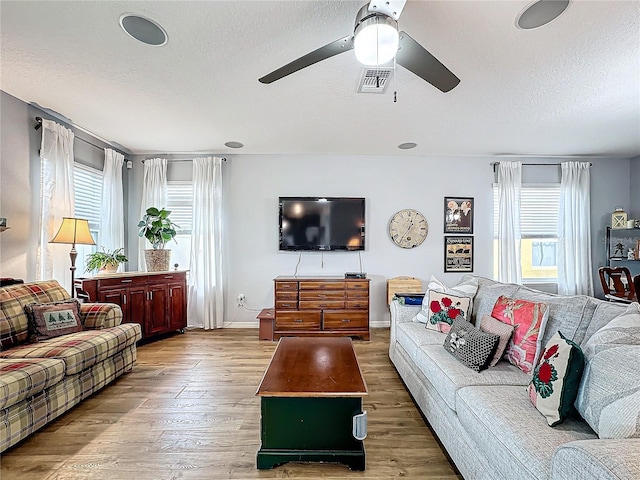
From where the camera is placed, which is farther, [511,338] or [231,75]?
[231,75]

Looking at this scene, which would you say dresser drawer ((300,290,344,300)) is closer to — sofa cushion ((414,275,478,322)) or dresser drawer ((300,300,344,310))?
dresser drawer ((300,300,344,310))

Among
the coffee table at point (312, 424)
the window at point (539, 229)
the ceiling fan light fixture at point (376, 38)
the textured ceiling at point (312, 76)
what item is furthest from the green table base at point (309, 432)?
the window at point (539, 229)

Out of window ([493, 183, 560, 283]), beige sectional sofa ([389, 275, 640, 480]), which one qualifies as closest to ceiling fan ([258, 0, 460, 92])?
beige sectional sofa ([389, 275, 640, 480])

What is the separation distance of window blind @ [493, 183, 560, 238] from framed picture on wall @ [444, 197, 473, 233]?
0.87m

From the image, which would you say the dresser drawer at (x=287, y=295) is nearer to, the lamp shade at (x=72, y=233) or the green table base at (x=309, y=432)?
the lamp shade at (x=72, y=233)

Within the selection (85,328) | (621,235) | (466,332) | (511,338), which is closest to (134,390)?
(85,328)

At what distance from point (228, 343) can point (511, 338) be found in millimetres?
3188

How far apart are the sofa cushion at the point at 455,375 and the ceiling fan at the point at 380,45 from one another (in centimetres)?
182

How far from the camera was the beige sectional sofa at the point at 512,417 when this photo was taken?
0.98m

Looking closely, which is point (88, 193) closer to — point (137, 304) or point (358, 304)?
point (137, 304)

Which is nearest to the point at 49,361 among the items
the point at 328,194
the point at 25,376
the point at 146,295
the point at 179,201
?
the point at 25,376

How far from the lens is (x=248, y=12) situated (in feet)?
6.43

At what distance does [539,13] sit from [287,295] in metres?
3.62

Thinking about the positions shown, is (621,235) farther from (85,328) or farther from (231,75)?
(85,328)
